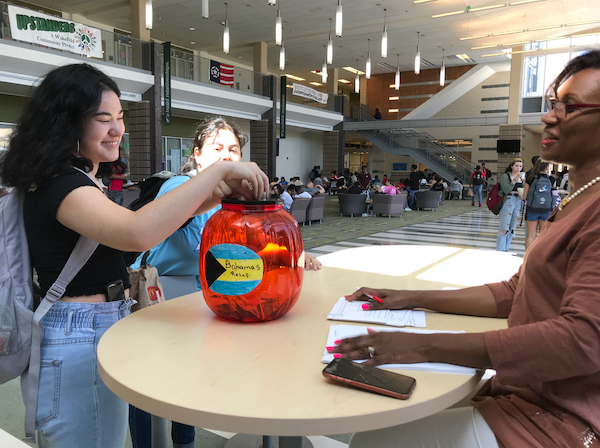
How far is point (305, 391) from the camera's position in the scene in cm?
79

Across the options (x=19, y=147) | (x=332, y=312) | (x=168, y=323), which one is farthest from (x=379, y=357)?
(x=19, y=147)

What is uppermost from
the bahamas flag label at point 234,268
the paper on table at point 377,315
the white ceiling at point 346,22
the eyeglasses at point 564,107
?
the white ceiling at point 346,22

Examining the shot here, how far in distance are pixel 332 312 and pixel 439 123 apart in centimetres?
2074

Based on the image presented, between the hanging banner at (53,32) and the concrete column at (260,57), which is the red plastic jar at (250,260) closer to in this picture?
the hanging banner at (53,32)

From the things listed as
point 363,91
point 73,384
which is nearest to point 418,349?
point 73,384

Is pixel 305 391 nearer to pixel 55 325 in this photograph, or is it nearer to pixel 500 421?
pixel 500 421

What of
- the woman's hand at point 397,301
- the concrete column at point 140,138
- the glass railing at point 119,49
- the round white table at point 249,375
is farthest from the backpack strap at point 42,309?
the concrete column at point 140,138

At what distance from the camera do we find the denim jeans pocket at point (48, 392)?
105cm

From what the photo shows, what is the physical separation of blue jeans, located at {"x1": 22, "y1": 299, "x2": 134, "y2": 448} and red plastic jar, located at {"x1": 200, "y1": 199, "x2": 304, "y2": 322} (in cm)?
31

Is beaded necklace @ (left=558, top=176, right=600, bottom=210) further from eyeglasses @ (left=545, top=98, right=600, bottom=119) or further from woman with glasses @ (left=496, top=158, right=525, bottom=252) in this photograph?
woman with glasses @ (left=496, top=158, right=525, bottom=252)

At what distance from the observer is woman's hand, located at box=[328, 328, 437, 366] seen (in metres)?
0.89

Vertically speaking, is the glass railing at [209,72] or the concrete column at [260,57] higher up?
the concrete column at [260,57]

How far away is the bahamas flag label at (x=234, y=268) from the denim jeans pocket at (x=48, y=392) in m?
0.44

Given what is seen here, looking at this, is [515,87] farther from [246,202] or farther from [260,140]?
[246,202]
